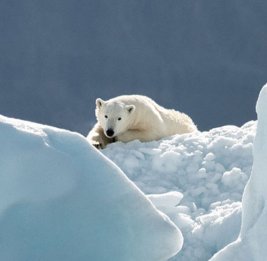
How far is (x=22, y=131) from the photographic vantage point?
238 inches

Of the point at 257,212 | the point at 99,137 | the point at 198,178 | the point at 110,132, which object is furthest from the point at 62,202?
the point at 99,137

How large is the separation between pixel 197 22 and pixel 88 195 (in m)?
26.6

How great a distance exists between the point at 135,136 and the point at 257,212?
176 inches

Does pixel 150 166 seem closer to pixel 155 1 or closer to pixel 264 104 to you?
pixel 264 104

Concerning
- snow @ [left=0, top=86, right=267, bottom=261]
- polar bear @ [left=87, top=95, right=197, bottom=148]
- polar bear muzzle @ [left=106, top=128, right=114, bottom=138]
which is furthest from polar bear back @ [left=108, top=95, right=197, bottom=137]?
snow @ [left=0, top=86, right=267, bottom=261]

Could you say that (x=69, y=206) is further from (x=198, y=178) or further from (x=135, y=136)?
(x=135, y=136)

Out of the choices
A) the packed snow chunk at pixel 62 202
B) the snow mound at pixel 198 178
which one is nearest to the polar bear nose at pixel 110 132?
the snow mound at pixel 198 178

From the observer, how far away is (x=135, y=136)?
10031mm

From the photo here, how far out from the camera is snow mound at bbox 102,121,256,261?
6711 millimetres

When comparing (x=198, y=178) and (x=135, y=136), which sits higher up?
(x=198, y=178)

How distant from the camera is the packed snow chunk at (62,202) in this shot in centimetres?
592

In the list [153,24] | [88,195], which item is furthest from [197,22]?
[88,195]

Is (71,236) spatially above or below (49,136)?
below

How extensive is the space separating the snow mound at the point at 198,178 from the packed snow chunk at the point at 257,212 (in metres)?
1.00
